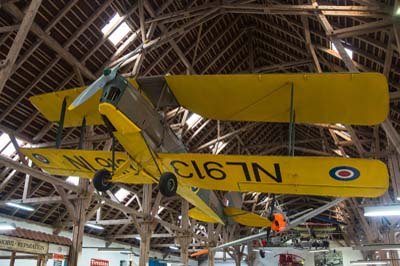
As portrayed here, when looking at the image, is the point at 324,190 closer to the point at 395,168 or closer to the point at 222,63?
the point at 395,168

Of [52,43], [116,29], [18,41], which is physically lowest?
[18,41]

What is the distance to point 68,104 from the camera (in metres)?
7.32

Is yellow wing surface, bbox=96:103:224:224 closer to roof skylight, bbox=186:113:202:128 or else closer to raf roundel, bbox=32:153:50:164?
raf roundel, bbox=32:153:50:164

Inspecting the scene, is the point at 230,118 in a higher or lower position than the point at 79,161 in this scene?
higher

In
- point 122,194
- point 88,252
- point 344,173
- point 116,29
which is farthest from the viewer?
point 88,252

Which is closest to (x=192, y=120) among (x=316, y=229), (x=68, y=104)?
(x=68, y=104)

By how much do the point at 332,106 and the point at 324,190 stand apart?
148 centimetres

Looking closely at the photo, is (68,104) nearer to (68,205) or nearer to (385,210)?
(68,205)

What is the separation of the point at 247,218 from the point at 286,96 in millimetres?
7027

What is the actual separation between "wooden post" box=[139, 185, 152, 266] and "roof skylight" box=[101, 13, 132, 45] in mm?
5424

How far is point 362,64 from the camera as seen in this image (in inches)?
421

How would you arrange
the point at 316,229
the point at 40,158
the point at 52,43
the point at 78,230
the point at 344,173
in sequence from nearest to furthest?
1. the point at 344,173
2. the point at 40,158
3. the point at 52,43
4. the point at 78,230
5. the point at 316,229

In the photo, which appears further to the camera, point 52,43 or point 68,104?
point 52,43

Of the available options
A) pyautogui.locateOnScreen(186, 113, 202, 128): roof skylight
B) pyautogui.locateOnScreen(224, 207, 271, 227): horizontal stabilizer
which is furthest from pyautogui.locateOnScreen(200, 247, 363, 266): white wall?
pyautogui.locateOnScreen(224, 207, 271, 227): horizontal stabilizer
